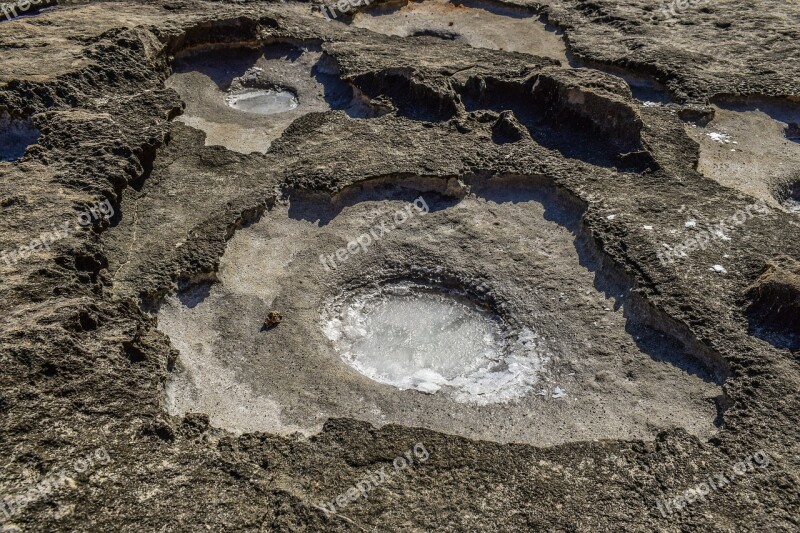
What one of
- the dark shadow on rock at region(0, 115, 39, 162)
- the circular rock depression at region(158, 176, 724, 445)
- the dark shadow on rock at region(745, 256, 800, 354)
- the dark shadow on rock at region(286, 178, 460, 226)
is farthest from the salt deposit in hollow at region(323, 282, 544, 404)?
the dark shadow on rock at region(0, 115, 39, 162)

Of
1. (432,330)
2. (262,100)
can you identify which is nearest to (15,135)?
(262,100)

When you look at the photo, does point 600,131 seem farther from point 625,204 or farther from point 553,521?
point 553,521

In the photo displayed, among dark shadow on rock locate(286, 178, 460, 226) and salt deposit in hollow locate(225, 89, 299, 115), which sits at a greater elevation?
salt deposit in hollow locate(225, 89, 299, 115)

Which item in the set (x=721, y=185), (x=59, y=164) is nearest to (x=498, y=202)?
(x=721, y=185)

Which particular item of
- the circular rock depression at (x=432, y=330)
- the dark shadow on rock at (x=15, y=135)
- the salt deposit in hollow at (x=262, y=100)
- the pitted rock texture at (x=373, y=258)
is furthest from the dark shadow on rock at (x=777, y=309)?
the dark shadow on rock at (x=15, y=135)

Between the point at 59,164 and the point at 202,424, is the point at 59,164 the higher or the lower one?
the higher one

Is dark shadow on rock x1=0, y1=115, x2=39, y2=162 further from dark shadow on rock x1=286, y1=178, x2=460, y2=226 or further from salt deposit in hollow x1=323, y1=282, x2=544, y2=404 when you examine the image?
salt deposit in hollow x1=323, y1=282, x2=544, y2=404

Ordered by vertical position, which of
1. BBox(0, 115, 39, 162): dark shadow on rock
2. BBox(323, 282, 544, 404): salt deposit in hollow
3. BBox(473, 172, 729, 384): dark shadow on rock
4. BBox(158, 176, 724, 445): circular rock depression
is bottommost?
BBox(323, 282, 544, 404): salt deposit in hollow
